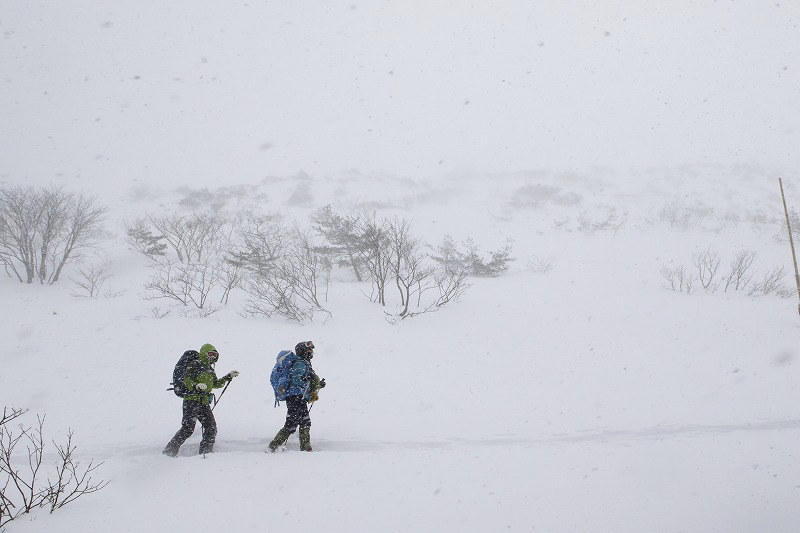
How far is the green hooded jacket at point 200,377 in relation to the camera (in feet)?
17.6

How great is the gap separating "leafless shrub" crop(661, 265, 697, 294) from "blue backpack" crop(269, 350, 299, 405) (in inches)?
664

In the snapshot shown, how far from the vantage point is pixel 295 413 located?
5586mm

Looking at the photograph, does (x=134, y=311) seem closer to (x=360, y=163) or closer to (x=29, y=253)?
(x=29, y=253)

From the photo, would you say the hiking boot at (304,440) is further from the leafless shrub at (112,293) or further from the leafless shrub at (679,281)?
the leafless shrub at (679,281)

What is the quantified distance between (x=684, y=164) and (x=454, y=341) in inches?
2930

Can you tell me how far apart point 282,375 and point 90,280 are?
62.5ft

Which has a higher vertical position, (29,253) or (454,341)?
(29,253)

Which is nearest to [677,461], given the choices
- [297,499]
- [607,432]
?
[607,432]

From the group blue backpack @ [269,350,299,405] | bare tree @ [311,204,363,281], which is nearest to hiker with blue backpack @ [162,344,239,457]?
blue backpack @ [269,350,299,405]

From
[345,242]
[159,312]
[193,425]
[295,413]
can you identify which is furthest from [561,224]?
[193,425]

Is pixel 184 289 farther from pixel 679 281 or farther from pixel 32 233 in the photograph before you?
pixel 679 281

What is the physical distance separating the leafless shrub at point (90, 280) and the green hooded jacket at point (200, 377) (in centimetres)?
1587

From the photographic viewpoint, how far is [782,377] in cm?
805

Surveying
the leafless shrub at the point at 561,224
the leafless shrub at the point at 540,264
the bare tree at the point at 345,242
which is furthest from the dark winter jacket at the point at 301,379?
the leafless shrub at the point at 561,224
